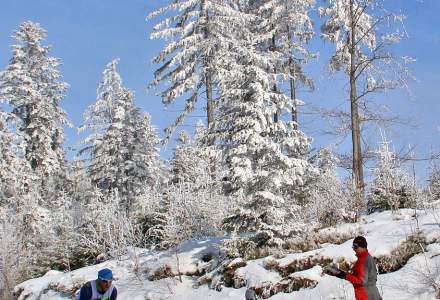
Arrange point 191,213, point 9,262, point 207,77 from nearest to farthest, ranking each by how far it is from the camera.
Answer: point 191,213
point 9,262
point 207,77

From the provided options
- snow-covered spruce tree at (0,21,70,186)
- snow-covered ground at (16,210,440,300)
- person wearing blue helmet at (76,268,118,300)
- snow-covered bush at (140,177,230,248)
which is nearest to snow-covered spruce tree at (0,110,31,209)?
snow-covered spruce tree at (0,21,70,186)

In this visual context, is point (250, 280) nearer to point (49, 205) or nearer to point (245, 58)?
point (245, 58)

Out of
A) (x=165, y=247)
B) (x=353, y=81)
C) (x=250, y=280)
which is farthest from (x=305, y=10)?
(x=250, y=280)

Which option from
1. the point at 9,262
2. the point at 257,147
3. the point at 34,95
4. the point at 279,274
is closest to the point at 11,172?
the point at 34,95

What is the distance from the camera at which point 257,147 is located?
13086mm

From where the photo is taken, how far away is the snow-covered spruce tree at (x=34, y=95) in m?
30.4

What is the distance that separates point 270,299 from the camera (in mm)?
10273

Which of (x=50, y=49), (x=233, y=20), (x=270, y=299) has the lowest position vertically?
(x=270, y=299)

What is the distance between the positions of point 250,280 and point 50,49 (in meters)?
26.8

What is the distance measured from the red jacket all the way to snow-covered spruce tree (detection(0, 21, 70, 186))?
26149 millimetres

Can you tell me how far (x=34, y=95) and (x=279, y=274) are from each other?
78.7 feet

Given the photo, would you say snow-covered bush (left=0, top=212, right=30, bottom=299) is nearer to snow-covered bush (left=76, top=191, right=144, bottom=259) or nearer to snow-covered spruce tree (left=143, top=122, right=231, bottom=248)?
snow-covered bush (left=76, top=191, right=144, bottom=259)

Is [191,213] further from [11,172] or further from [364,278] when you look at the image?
[11,172]

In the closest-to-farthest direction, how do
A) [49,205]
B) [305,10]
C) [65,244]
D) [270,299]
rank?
1. [270,299]
2. [65,244]
3. [305,10]
4. [49,205]
